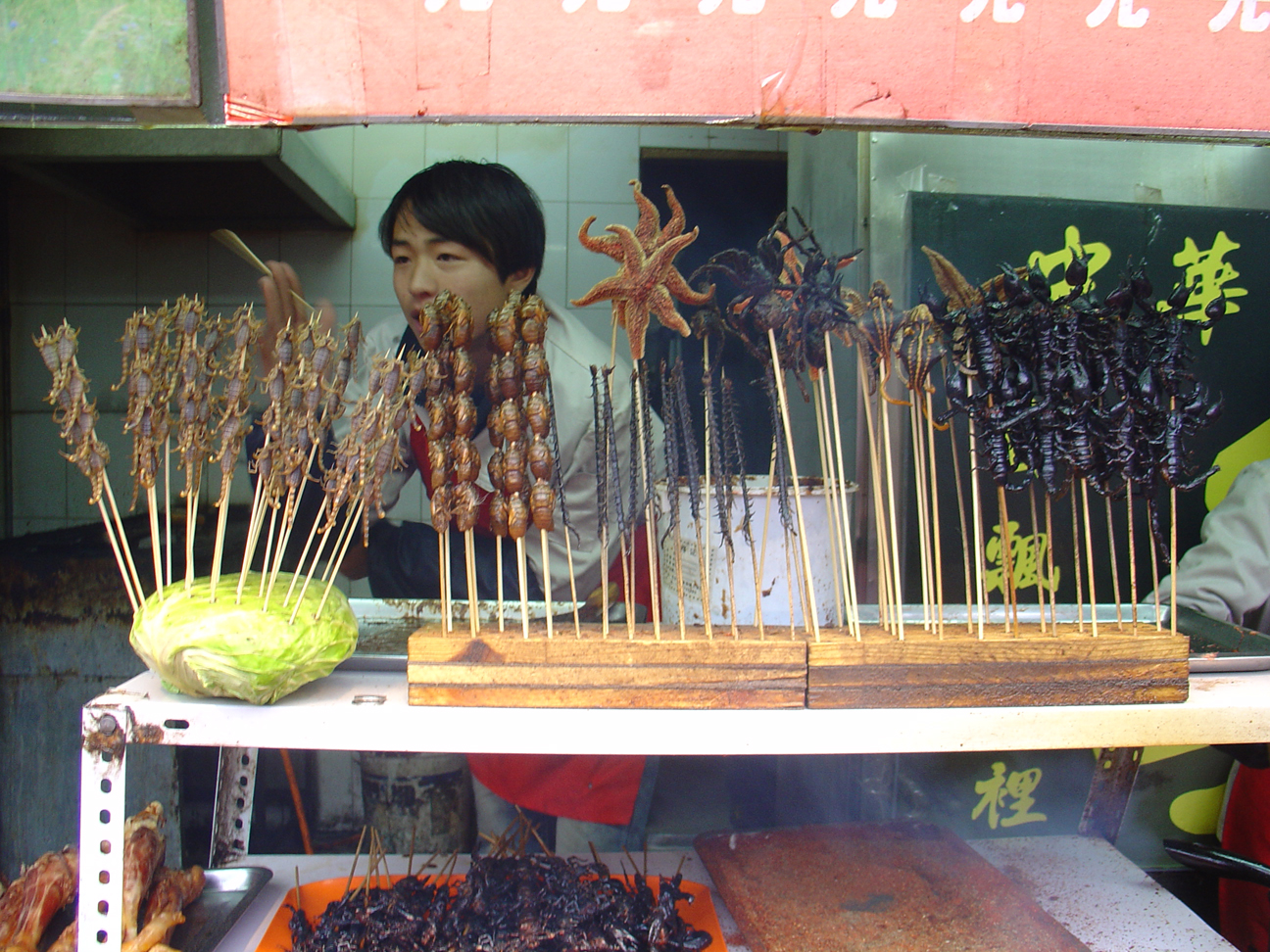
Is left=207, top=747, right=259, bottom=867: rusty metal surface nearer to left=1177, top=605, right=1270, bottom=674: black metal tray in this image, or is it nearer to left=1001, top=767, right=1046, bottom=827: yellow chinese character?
left=1177, top=605, right=1270, bottom=674: black metal tray

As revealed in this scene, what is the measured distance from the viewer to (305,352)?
1.80m

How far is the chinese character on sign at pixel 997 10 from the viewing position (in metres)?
1.63

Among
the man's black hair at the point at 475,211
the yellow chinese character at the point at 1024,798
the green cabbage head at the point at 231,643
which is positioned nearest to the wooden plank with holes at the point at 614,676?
the green cabbage head at the point at 231,643

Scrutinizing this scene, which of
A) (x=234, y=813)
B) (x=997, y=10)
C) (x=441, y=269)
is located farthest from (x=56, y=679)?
Result: (x=997, y=10)

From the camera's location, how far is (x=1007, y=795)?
11.2ft

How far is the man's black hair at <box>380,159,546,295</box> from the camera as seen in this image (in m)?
2.90

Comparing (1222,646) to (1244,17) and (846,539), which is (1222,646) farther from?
(1244,17)

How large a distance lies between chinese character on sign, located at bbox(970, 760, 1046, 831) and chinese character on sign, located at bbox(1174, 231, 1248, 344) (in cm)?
202

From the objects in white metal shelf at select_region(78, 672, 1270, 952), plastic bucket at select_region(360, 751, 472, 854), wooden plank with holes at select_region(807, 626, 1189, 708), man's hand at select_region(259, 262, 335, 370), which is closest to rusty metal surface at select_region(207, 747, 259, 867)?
white metal shelf at select_region(78, 672, 1270, 952)

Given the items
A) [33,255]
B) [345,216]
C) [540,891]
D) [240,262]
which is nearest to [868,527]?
[540,891]

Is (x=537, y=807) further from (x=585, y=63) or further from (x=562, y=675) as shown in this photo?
(x=585, y=63)

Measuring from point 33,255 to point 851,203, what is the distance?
4.06 m

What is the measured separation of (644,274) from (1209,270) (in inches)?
116

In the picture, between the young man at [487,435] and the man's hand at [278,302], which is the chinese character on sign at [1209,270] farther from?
the man's hand at [278,302]
